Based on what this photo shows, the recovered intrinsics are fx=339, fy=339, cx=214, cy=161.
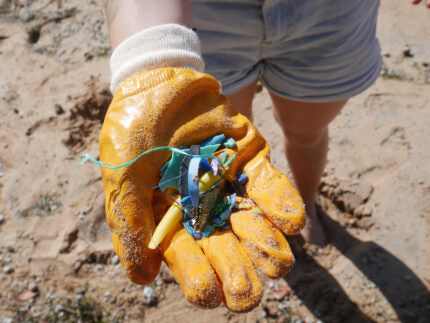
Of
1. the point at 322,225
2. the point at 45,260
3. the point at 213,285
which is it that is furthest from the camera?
the point at 322,225

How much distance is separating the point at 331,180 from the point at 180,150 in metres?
1.67

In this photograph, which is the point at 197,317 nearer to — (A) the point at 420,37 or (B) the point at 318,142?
(B) the point at 318,142

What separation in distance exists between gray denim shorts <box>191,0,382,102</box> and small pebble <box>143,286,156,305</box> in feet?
4.14

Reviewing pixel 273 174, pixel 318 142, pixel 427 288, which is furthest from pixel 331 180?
pixel 273 174

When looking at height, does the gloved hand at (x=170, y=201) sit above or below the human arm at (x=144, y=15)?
below

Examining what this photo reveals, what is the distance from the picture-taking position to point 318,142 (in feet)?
6.12

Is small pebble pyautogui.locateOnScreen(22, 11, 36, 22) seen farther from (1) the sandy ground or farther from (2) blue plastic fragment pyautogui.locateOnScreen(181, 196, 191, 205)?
(2) blue plastic fragment pyautogui.locateOnScreen(181, 196, 191, 205)

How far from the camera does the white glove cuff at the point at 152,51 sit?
3.32ft

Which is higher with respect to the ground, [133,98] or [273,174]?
[133,98]

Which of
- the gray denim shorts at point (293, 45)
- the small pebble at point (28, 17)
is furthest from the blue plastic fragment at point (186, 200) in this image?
the small pebble at point (28, 17)

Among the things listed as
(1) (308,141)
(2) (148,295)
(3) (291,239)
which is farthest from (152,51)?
(3) (291,239)

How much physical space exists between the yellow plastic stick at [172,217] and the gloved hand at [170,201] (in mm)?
23

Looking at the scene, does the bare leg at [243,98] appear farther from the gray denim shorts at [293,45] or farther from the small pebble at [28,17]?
the small pebble at [28,17]

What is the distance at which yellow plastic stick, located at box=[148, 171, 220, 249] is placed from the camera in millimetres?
990
